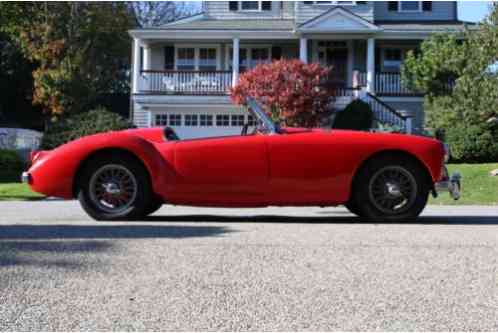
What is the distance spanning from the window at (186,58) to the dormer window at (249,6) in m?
2.71

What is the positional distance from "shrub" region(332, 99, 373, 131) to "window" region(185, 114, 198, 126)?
276 inches

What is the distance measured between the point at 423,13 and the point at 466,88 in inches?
456

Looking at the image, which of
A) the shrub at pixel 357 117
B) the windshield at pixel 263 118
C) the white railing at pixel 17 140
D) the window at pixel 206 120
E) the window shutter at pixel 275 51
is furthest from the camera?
the window shutter at pixel 275 51

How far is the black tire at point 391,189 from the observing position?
6.59m

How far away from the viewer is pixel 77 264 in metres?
4.18

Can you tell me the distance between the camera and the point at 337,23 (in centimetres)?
2697

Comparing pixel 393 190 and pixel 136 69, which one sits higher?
pixel 136 69

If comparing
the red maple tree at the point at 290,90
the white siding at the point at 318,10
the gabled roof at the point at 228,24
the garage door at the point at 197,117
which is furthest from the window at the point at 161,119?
the white siding at the point at 318,10

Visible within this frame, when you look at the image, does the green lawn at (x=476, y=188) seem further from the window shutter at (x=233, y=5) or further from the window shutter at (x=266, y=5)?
the window shutter at (x=233, y=5)

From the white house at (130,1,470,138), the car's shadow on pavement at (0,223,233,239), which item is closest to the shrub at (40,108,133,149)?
the white house at (130,1,470,138)

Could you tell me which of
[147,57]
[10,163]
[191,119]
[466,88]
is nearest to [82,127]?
[10,163]

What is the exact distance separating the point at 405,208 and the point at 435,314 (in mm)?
3488

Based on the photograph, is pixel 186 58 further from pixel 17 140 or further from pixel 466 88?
pixel 466 88

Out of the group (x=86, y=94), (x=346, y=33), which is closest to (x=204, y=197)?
(x=346, y=33)
